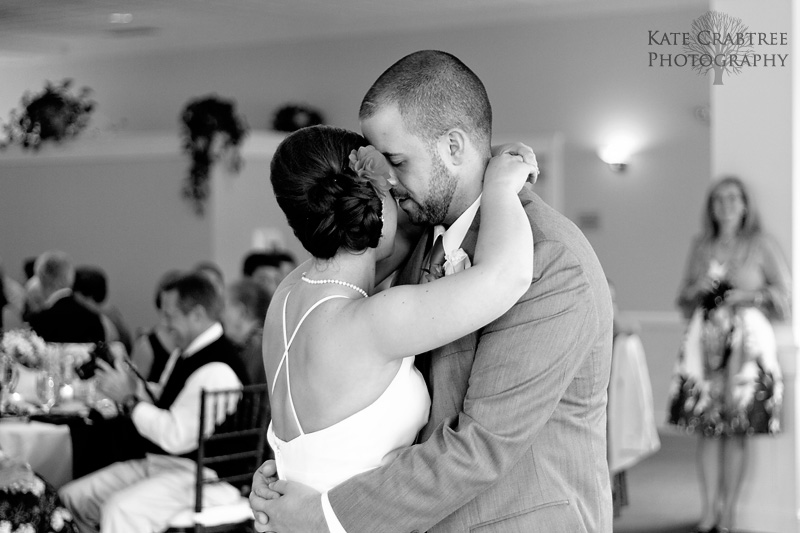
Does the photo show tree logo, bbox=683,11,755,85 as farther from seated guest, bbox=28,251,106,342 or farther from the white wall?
the white wall

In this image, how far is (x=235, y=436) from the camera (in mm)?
4148

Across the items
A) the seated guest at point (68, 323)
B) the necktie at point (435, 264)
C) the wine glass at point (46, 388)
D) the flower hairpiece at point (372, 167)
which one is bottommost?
the wine glass at point (46, 388)

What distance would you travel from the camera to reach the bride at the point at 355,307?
1565mm

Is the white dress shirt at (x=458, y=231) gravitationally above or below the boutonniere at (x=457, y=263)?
above

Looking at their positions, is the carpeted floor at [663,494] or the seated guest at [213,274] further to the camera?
the carpeted floor at [663,494]

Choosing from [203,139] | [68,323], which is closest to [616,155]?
[203,139]

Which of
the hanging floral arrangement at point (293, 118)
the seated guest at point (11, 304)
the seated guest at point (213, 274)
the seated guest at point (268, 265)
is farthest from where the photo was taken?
the hanging floral arrangement at point (293, 118)

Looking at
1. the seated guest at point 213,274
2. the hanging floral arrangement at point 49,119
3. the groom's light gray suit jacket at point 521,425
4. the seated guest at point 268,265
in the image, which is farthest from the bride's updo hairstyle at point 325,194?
the hanging floral arrangement at point 49,119

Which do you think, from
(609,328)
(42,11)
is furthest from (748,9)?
Answer: (42,11)

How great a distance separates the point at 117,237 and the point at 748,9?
5.72 metres

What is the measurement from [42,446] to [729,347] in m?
3.24

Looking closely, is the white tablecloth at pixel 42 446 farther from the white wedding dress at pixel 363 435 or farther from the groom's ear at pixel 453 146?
the groom's ear at pixel 453 146

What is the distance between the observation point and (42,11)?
9719 mm

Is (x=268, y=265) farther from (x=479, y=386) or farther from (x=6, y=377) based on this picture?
(x=479, y=386)
